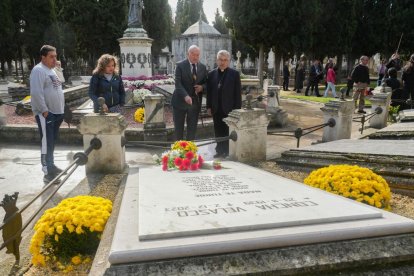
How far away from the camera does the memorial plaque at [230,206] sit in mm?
2787

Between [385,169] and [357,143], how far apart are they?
1518 mm

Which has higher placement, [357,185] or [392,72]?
[392,72]

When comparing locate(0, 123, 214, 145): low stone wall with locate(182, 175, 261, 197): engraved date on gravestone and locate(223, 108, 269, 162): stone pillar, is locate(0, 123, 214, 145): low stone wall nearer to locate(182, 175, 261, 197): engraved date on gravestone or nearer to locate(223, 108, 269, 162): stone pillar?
locate(223, 108, 269, 162): stone pillar

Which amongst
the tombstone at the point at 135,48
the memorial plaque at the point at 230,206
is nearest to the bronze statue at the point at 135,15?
the tombstone at the point at 135,48

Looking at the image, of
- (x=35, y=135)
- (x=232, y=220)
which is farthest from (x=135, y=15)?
(x=232, y=220)

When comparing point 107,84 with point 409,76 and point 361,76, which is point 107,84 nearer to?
point 361,76

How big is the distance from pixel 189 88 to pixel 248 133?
4.88 feet

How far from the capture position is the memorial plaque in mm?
2787

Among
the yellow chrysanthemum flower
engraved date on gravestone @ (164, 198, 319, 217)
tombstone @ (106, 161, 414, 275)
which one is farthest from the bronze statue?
engraved date on gravestone @ (164, 198, 319, 217)

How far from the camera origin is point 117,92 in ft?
21.2

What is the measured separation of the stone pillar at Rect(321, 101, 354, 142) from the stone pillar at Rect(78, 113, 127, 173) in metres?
4.45

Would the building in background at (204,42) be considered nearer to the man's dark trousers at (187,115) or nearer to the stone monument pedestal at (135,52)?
the stone monument pedestal at (135,52)

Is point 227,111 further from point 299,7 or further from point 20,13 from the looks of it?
point 20,13

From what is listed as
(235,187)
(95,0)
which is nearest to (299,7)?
(95,0)
